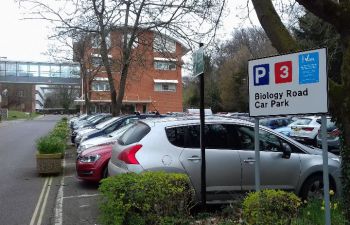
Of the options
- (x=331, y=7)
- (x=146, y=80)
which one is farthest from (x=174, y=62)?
(x=146, y=80)

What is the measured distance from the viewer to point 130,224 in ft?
16.9

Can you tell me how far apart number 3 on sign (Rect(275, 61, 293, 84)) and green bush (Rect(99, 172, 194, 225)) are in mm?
1553

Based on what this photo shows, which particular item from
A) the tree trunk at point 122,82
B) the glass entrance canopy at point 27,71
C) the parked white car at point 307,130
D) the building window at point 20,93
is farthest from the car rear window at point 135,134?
the building window at point 20,93

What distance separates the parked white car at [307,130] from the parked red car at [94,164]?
12.5 metres

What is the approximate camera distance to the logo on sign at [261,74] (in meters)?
5.05

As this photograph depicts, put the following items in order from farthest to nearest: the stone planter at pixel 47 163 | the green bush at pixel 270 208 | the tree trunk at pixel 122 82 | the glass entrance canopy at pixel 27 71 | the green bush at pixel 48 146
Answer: the glass entrance canopy at pixel 27 71, the tree trunk at pixel 122 82, the green bush at pixel 48 146, the stone planter at pixel 47 163, the green bush at pixel 270 208

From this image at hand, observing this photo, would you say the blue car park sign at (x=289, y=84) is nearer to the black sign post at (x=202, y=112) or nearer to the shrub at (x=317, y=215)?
the shrub at (x=317, y=215)

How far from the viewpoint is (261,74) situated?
5102 millimetres

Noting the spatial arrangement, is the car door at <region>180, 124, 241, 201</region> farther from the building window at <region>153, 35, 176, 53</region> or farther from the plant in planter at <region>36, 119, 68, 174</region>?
the building window at <region>153, 35, 176, 53</region>

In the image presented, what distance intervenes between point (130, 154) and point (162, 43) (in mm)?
12645

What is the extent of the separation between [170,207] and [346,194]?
217cm

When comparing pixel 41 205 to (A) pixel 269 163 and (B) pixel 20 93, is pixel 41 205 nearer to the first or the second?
(A) pixel 269 163

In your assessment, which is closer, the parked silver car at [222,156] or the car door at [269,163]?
the parked silver car at [222,156]

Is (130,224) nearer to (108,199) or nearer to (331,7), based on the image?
(108,199)
